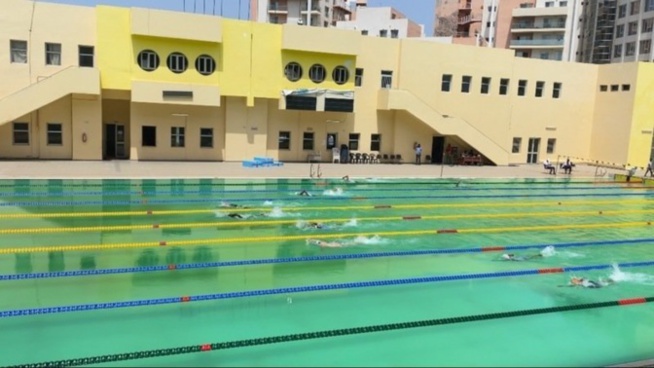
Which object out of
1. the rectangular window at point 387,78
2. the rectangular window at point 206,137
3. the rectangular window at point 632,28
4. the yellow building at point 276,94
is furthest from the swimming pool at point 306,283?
the rectangular window at point 632,28

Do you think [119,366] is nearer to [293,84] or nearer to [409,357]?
[409,357]

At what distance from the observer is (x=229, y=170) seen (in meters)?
22.5

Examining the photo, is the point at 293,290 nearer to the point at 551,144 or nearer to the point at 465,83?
the point at 465,83

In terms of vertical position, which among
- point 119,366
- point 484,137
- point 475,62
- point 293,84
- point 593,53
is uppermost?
point 593,53

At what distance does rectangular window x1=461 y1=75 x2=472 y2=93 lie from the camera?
1211 inches

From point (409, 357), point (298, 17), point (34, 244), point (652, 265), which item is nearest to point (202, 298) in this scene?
Result: point (409, 357)

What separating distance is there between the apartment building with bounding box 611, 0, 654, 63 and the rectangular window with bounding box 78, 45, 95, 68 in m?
57.0

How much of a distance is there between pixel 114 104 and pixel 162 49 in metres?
3.74

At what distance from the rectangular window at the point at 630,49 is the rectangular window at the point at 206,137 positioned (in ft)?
178

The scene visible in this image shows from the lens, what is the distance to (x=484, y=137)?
30.0 m

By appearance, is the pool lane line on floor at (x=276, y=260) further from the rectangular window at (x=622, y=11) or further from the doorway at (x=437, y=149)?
the rectangular window at (x=622, y=11)

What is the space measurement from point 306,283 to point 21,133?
765 inches

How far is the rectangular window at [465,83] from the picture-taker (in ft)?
101

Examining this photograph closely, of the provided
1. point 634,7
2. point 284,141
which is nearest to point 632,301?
point 284,141
